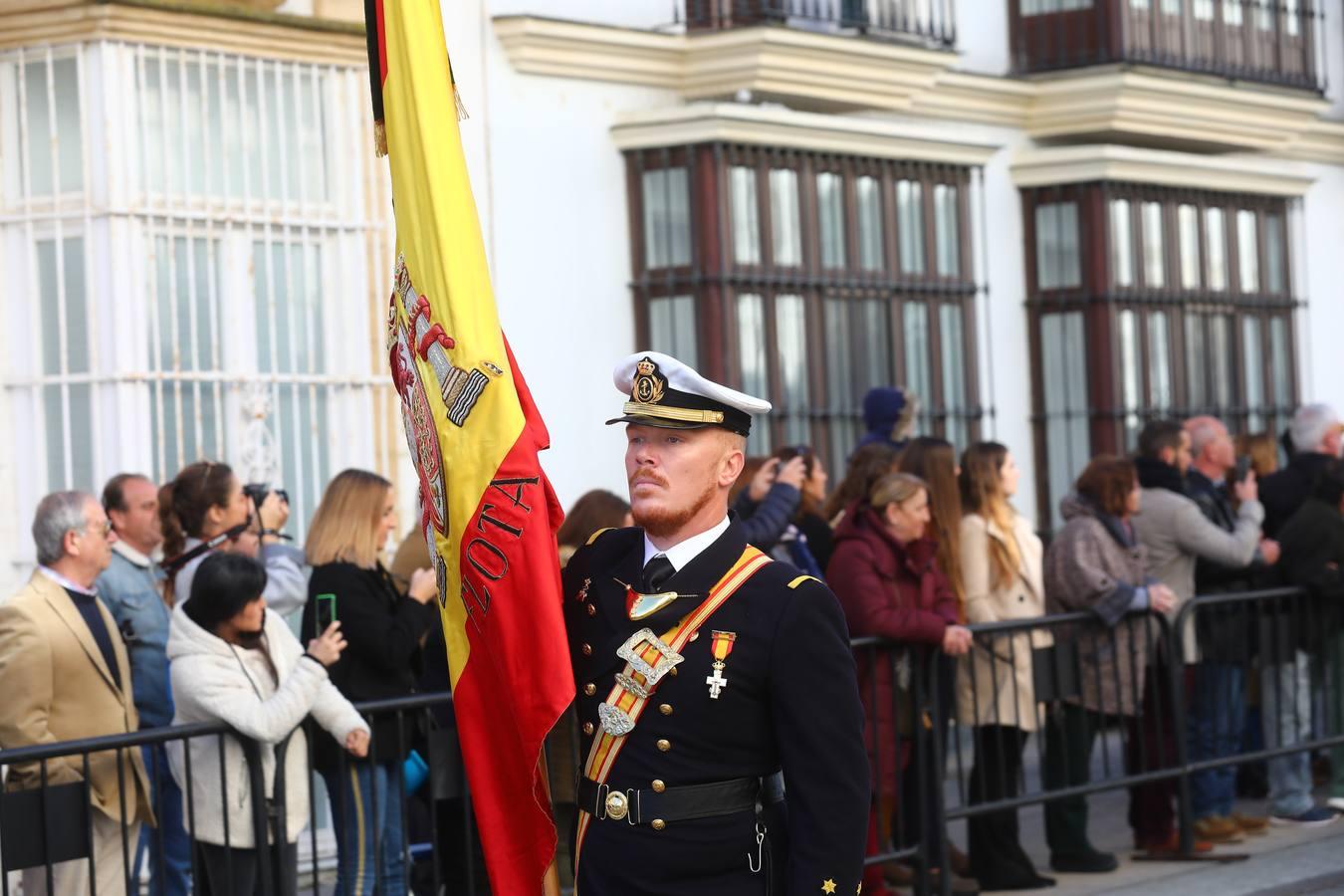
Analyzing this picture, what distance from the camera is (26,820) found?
6.58m

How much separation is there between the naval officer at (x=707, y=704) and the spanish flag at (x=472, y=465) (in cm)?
17

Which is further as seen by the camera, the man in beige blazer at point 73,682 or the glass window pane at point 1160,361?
the glass window pane at point 1160,361

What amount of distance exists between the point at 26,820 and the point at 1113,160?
1048 centimetres

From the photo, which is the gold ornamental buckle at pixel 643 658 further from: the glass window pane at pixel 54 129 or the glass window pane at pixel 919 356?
the glass window pane at pixel 919 356

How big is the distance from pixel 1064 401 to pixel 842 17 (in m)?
3.46

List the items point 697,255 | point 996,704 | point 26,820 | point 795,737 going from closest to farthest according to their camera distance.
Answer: point 795,737 < point 26,820 < point 996,704 < point 697,255

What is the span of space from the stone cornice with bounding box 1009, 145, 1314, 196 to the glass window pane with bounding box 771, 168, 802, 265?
2.47 m

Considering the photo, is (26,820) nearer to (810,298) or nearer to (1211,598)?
(1211,598)

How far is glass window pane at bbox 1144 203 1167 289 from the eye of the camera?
15695 millimetres

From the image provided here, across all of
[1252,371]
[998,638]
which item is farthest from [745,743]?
[1252,371]

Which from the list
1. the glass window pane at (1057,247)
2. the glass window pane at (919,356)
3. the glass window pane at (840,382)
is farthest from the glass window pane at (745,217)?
the glass window pane at (1057,247)

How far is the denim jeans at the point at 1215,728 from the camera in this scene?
1044cm

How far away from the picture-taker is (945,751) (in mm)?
9039

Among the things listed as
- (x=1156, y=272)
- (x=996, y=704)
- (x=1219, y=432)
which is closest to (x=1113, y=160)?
(x=1156, y=272)
